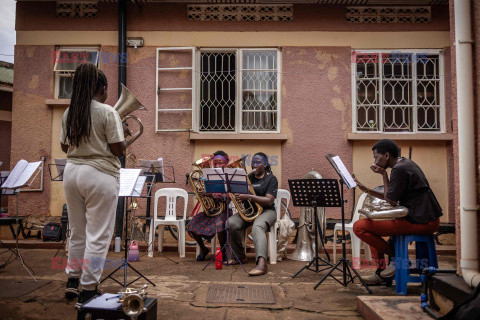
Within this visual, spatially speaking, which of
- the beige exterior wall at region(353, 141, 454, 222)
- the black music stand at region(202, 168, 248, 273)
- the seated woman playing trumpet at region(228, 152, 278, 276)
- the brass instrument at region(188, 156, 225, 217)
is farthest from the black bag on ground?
the beige exterior wall at region(353, 141, 454, 222)

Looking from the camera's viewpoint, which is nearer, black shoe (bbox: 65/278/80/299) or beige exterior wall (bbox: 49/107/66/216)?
black shoe (bbox: 65/278/80/299)

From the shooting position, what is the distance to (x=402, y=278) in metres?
4.45

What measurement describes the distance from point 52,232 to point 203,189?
3268 mm

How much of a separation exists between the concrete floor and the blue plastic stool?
170 millimetres

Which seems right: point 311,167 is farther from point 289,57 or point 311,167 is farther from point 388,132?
point 289,57

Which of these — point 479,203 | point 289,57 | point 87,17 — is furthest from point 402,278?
point 87,17

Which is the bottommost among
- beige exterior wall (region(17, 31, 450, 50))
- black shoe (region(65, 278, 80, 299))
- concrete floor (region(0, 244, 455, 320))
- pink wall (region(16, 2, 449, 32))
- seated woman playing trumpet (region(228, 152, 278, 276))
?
concrete floor (region(0, 244, 455, 320))

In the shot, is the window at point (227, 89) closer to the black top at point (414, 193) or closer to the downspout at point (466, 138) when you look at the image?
the black top at point (414, 193)

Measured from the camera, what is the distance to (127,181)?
4832mm

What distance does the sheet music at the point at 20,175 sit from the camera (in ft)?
16.9

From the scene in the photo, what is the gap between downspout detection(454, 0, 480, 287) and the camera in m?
3.36

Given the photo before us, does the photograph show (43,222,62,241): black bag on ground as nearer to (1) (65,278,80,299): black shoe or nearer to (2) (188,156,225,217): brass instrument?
(2) (188,156,225,217): brass instrument

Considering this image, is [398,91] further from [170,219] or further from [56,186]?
[56,186]

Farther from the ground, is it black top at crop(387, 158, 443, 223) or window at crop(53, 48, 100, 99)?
window at crop(53, 48, 100, 99)
